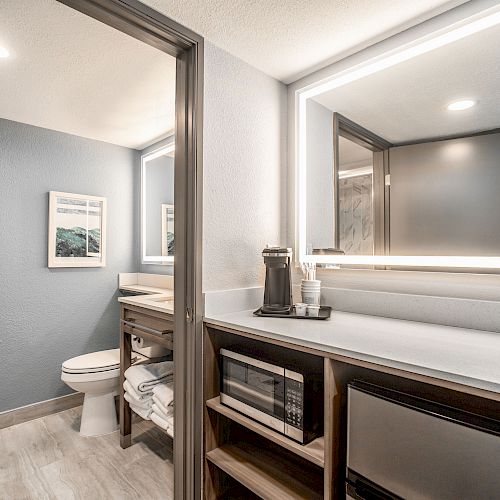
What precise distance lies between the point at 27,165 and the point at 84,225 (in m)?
0.59

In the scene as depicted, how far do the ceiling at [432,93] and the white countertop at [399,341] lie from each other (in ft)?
2.69

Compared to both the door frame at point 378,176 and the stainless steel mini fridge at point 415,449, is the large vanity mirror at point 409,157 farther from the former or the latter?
the stainless steel mini fridge at point 415,449

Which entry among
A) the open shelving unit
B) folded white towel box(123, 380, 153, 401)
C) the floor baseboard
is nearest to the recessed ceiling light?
the open shelving unit

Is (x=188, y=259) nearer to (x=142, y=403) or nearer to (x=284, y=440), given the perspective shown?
(x=284, y=440)

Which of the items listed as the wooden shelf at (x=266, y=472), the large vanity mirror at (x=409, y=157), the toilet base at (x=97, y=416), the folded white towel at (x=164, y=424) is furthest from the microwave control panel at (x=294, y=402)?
the toilet base at (x=97, y=416)

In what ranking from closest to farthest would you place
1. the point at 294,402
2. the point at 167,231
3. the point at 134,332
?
1. the point at 294,402
2. the point at 134,332
3. the point at 167,231

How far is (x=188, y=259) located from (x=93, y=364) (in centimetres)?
128

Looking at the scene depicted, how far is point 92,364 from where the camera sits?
2.25 m

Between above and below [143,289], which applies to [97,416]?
below

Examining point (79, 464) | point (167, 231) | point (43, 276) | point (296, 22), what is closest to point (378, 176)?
point (296, 22)

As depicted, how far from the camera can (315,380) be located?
1.23m

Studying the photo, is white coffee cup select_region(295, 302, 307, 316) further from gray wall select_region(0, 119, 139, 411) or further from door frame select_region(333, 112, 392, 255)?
gray wall select_region(0, 119, 139, 411)

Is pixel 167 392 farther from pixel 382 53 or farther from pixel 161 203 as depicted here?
pixel 382 53

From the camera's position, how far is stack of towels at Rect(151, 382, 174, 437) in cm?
183
